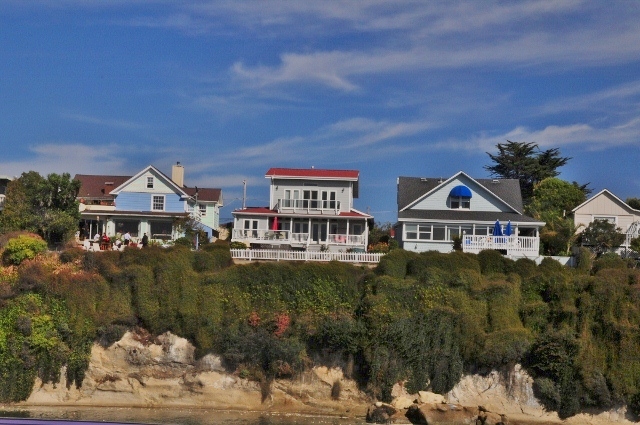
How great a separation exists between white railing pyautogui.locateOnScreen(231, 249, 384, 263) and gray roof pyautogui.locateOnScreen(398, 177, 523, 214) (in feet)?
30.1

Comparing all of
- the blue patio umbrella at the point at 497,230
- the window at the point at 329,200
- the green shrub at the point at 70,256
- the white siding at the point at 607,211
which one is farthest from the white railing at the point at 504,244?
the green shrub at the point at 70,256

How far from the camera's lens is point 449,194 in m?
50.3

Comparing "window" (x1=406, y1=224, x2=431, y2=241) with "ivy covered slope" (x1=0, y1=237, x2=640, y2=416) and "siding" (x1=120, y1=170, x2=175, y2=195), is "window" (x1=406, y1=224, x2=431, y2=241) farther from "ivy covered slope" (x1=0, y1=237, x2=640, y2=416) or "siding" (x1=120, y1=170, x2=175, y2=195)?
"siding" (x1=120, y1=170, x2=175, y2=195)

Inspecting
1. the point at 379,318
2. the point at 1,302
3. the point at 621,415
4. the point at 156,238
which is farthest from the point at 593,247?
the point at 1,302

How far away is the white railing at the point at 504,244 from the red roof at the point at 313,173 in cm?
1055

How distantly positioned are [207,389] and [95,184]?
29955mm

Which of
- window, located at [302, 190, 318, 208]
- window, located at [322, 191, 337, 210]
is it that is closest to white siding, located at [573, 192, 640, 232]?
window, located at [322, 191, 337, 210]

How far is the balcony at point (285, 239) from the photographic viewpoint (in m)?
49.2

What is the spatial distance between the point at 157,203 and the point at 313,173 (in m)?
10.8

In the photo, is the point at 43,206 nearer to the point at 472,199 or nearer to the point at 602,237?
the point at 472,199

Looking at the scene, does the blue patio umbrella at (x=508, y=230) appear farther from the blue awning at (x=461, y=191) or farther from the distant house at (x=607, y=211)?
the distant house at (x=607, y=211)

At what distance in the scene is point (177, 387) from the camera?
35000mm

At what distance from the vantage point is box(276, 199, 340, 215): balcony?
168ft

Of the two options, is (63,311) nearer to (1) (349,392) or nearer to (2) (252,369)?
(2) (252,369)
